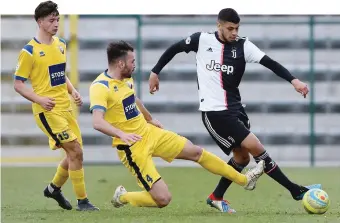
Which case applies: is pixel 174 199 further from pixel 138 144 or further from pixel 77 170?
pixel 138 144

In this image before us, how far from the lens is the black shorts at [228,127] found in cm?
919

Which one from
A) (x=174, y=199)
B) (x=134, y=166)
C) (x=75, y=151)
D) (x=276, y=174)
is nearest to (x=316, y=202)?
(x=276, y=174)

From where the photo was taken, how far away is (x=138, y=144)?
8.90 metres

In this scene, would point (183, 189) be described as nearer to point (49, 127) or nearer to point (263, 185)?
point (263, 185)

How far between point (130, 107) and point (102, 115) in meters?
0.46

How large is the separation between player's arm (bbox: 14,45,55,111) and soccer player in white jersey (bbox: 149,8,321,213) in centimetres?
148

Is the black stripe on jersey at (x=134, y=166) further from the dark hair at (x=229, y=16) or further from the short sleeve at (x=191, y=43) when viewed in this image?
the dark hair at (x=229, y=16)

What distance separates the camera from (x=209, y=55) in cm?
936

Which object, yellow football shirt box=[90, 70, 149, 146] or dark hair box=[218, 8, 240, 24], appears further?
dark hair box=[218, 8, 240, 24]

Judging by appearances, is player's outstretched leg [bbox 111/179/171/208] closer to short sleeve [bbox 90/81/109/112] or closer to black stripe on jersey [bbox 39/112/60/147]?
short sleeve [bbox 90/81/109/112]

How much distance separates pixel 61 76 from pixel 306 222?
2.95 m

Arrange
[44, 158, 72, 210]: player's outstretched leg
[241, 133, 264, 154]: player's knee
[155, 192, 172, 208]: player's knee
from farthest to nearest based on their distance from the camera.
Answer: [44, 158, 72, 210]: player's outstretched leg
[241, 133, 264, 154]: player's knee
[155, 192, 172, 208]: player's knee

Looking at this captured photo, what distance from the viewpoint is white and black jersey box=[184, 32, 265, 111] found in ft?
30.5
